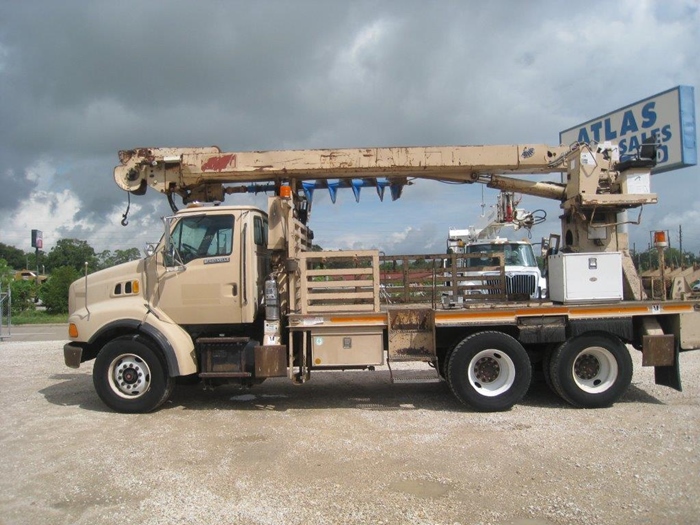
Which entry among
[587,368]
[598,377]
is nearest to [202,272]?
[587,368]

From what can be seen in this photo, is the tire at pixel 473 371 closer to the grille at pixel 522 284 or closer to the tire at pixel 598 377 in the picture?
the tire at pixel 598 377

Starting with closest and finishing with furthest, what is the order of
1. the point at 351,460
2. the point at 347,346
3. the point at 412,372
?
the point at 351,460 → the point at 347,346 → the point at 412,372

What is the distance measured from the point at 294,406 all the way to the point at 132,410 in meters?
2.12

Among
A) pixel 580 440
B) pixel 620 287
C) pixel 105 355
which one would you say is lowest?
pixel 580 440

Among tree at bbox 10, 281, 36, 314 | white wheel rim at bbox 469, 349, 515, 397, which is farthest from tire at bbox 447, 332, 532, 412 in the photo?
tree at bbox 10, 281, 36, 314

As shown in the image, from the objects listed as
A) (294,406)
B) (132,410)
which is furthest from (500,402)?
(132,410)

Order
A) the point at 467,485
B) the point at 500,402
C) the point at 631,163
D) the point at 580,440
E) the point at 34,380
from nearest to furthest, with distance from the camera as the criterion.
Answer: the point at 467,485 → the point at 580,440 → the point at 500,402 → the point at 631,163 → the point at 34,380

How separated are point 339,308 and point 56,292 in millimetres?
25253

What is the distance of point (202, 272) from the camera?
690cm

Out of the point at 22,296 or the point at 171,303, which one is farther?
the point at 22,296

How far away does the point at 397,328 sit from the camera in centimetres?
690

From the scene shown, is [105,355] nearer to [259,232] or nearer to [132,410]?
[132,410]

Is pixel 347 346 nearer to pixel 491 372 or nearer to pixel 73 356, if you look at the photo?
pixel 491 372

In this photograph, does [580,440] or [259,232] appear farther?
[259,232]
